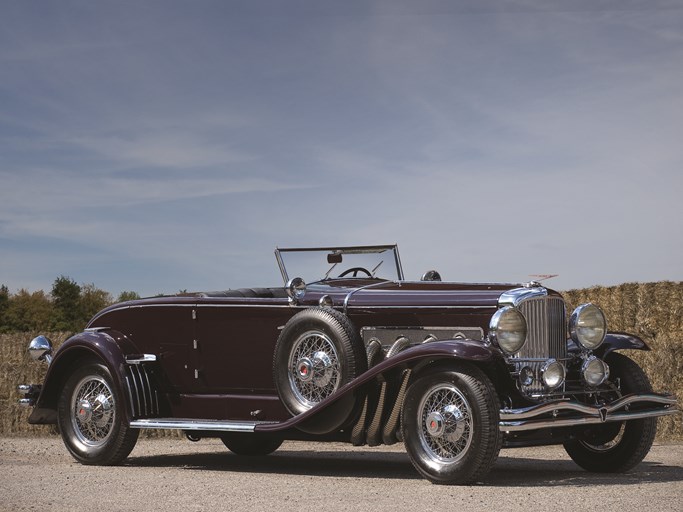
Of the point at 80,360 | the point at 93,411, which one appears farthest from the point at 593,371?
the point at 80,360

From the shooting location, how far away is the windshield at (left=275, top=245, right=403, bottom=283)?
10.4 meters

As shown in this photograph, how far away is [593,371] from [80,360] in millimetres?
5320

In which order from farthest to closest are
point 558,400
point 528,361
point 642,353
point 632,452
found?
point 642,353
point 632,452
point 528,361
point 558,400

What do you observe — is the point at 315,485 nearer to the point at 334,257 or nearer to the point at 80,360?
the point at 334,257

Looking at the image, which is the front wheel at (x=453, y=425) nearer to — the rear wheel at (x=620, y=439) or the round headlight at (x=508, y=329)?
the round headlight at (x=508, y=329)

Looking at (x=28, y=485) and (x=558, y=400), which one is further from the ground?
(x=558, y=400)

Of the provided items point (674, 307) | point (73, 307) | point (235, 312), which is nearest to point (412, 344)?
point (235, 312)

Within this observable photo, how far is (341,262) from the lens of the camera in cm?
1048

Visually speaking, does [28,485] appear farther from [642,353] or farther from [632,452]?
[642,353]

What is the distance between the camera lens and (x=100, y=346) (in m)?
10.4

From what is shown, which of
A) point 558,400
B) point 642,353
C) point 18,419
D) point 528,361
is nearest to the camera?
point 558,400

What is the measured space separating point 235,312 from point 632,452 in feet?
12.9

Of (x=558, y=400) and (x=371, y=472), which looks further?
(x=371, y=472)

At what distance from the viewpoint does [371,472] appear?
31.5ft
